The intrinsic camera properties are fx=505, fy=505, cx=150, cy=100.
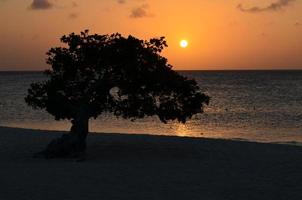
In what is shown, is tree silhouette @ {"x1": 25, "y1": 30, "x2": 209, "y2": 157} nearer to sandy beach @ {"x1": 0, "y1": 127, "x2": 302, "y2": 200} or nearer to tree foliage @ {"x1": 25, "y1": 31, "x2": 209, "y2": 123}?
tree foliage @ {"x1": 25, "y1": 31, "x2": 209, "y2": 123}

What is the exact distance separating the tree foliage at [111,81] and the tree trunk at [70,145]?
66 centimetres

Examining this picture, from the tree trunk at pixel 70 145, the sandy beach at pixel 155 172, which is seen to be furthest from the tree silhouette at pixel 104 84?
the sandy beach at pixel 155 172

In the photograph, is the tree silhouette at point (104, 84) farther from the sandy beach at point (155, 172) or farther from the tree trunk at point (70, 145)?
the sandy beach at point (155, 172)

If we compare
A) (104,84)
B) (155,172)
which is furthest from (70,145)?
(155,172)

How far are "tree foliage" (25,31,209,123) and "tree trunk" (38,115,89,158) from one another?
0.66 metres

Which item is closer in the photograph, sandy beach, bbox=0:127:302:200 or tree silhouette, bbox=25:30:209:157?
sandy beach, bbox=0:127:302:200

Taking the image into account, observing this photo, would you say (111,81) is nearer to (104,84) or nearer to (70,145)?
(104,84)

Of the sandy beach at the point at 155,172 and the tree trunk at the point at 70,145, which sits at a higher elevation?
the tree trunk at the point at 70,145

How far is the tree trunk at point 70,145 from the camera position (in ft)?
67.5

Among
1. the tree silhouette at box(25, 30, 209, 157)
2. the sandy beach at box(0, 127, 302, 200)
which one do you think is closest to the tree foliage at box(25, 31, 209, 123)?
the tree silhouette at box(25, 30, 209, 157)

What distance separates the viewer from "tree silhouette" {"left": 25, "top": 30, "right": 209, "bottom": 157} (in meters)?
20.8

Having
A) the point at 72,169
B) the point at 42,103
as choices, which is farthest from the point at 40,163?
the point at 42,103

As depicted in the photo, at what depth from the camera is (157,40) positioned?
70.8ft

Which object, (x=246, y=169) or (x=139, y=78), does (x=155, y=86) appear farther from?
(x=246, y=169)
